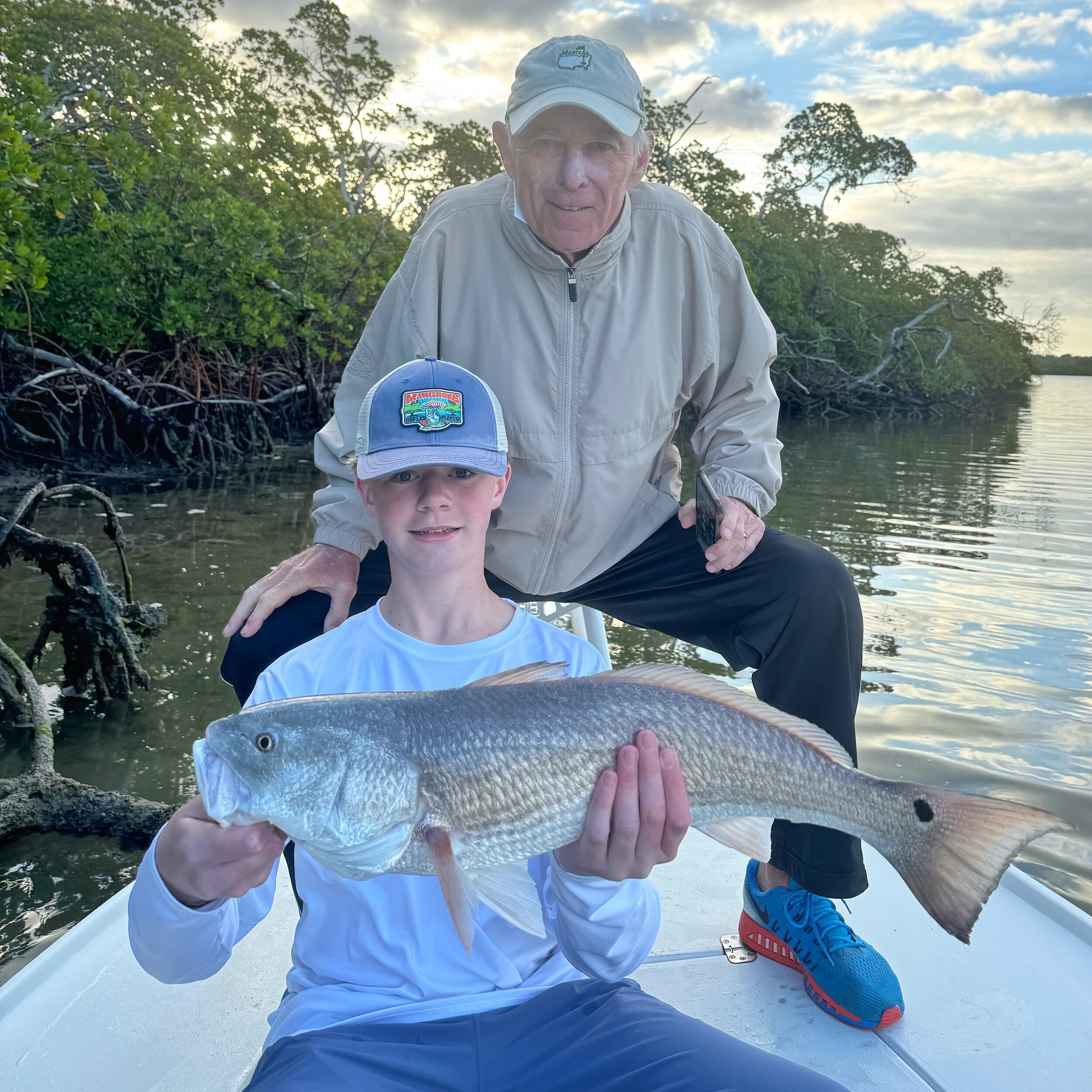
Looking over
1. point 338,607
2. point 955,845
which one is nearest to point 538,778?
point 955,845

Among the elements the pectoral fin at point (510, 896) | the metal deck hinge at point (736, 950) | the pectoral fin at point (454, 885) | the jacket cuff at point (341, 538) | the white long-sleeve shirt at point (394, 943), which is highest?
the jacket cuff at point (341, 538)

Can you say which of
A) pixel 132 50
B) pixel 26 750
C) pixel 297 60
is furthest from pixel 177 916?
pixel 297 60

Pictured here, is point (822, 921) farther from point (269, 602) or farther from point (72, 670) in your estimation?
point (72, 670)

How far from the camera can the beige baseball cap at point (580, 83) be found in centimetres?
270

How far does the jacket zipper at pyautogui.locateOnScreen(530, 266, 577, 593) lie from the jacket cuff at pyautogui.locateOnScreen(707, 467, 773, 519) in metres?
0.45

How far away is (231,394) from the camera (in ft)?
49.8

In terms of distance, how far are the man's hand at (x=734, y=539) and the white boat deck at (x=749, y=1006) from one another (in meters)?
1.07

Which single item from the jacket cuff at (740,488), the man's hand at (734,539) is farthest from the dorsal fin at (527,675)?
the jacket cuff at (740,488)

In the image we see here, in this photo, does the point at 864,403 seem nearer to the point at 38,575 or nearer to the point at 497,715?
the point at 38,575

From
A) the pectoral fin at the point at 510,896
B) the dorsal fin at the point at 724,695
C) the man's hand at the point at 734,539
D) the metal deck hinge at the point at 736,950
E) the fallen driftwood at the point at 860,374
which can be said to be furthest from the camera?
the fallen driftwood at the point at 860,374

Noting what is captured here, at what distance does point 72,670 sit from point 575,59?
409cm

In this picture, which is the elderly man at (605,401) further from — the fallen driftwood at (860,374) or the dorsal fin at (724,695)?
the fallen driftwood at (860,374)

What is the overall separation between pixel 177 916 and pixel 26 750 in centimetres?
340

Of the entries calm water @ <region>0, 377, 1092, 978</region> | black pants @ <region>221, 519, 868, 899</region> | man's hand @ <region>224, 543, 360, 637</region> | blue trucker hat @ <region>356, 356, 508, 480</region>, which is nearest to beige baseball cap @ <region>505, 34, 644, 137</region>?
blue trucker hat @ <region>356, 356, 508, 480</region>
